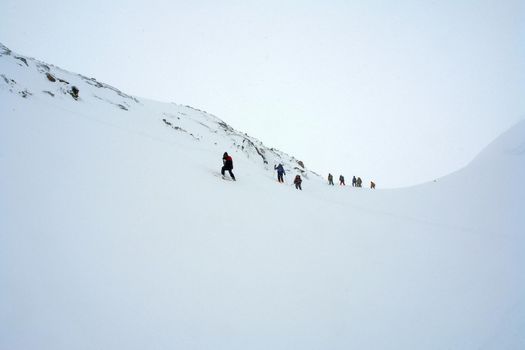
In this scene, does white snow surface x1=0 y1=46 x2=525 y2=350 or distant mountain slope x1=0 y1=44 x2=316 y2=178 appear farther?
distant mountain slope x1=0 y1=44 x2=316 y2=178

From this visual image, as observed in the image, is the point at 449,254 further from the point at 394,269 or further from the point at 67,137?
the point at 67,137

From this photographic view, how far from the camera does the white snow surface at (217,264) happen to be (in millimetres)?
4066

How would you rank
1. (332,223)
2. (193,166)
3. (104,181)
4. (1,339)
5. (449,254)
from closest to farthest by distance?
1. (1,339)
2. (449,254)
3. (104,181)
4. (332,223)
5. (193,166)

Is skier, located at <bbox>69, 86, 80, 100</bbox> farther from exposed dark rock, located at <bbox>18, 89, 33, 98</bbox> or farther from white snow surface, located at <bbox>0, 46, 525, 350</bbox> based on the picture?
white snow surface, located at <bbox>0, 46, 525, 350</bbox>

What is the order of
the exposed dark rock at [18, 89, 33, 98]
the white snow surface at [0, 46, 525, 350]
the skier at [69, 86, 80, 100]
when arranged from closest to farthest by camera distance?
the white snow surface at [0, 46, 525, 350] < the exposed dark rock at [18, 89, 33, 98] < the skier at [69, 86, 80, 100]

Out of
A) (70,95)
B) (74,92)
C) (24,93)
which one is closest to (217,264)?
(24,93)

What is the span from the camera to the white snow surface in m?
4.07

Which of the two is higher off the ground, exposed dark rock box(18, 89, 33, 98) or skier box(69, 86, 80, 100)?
skier box(69, 86, 80, 100)

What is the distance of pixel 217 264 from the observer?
5.80 meters

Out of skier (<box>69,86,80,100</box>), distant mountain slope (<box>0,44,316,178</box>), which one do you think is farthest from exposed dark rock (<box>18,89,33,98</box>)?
skier (<box>69,86,80,100</box>)

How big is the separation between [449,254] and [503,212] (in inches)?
207

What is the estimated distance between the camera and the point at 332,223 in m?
10.4

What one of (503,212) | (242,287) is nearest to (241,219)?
(242,287)

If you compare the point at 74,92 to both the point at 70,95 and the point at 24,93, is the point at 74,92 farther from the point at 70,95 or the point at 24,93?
the point at 24,93
